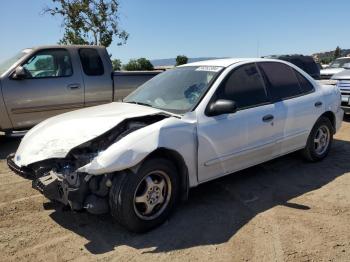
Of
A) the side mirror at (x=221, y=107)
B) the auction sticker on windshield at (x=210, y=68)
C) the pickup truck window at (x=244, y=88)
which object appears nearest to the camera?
the side mirror at (x=221, y=107)

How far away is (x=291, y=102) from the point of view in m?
5.48

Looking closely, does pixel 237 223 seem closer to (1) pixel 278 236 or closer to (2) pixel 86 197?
(1) pixel 278 236

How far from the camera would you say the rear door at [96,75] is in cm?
822

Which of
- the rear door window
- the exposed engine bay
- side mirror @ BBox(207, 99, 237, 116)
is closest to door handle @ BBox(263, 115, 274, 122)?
the rear door window

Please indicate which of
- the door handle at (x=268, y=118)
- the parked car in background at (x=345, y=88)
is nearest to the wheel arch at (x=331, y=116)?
the door handle at (x=268, y=118)

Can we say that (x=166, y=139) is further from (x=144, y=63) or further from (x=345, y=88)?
(x=144, y=63)

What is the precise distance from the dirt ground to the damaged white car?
12.7 inches

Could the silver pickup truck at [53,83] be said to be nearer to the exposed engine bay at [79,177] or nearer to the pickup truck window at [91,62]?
the pickup truck window at [91,62]

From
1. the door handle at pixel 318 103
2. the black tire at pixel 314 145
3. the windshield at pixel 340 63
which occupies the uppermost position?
the door handle at pixel 318 103

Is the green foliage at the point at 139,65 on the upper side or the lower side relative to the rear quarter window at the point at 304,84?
lower

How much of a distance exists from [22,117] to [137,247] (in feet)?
15.4

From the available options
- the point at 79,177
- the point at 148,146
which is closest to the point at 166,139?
the point at 148,146

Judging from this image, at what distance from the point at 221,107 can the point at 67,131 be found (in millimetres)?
1639

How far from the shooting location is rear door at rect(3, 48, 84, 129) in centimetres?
739
